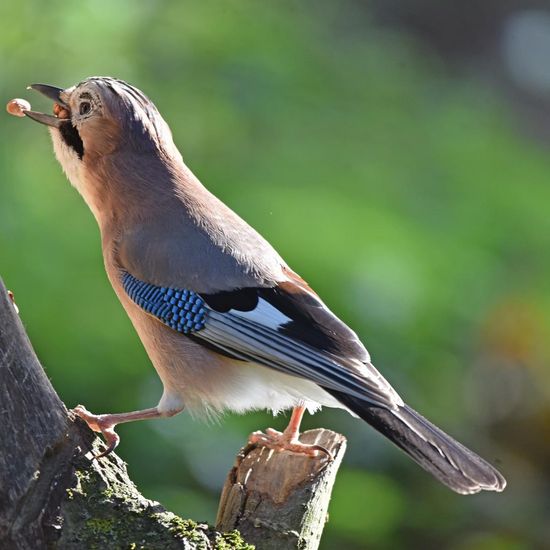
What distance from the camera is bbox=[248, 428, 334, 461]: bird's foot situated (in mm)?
2951

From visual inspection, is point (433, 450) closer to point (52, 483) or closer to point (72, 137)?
point (52, 483)

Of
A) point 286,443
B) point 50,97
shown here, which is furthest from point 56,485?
point 50,97

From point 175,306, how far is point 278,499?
698 millimetres

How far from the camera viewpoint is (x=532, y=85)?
9602 millimetres

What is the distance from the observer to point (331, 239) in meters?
4.93

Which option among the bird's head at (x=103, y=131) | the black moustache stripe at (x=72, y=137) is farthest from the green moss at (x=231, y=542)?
the black moustache stripe at (x=72, y=137)

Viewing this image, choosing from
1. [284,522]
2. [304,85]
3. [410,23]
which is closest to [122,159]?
[284,522]

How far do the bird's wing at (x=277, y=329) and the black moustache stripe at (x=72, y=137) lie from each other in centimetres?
48

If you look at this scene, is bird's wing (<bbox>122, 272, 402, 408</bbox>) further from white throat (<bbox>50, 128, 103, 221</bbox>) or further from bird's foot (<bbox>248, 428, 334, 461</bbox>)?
white throat (<bbox>50, 128, 103, 221</bbox>)

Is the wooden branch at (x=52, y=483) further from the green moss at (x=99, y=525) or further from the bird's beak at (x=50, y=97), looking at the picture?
the bird's beak at (x=50, y=97)

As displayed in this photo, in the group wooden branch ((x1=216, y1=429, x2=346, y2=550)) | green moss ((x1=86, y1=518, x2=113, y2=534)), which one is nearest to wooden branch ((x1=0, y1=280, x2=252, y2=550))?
green moss ((x1=86, y1=518, x2=113, y2=534))

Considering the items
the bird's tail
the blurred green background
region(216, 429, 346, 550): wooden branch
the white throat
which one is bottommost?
region(216, 429, 346, 550): wooden branch

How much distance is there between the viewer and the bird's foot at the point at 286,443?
9.68ft

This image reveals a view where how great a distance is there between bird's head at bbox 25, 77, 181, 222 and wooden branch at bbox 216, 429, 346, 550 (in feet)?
3.44
